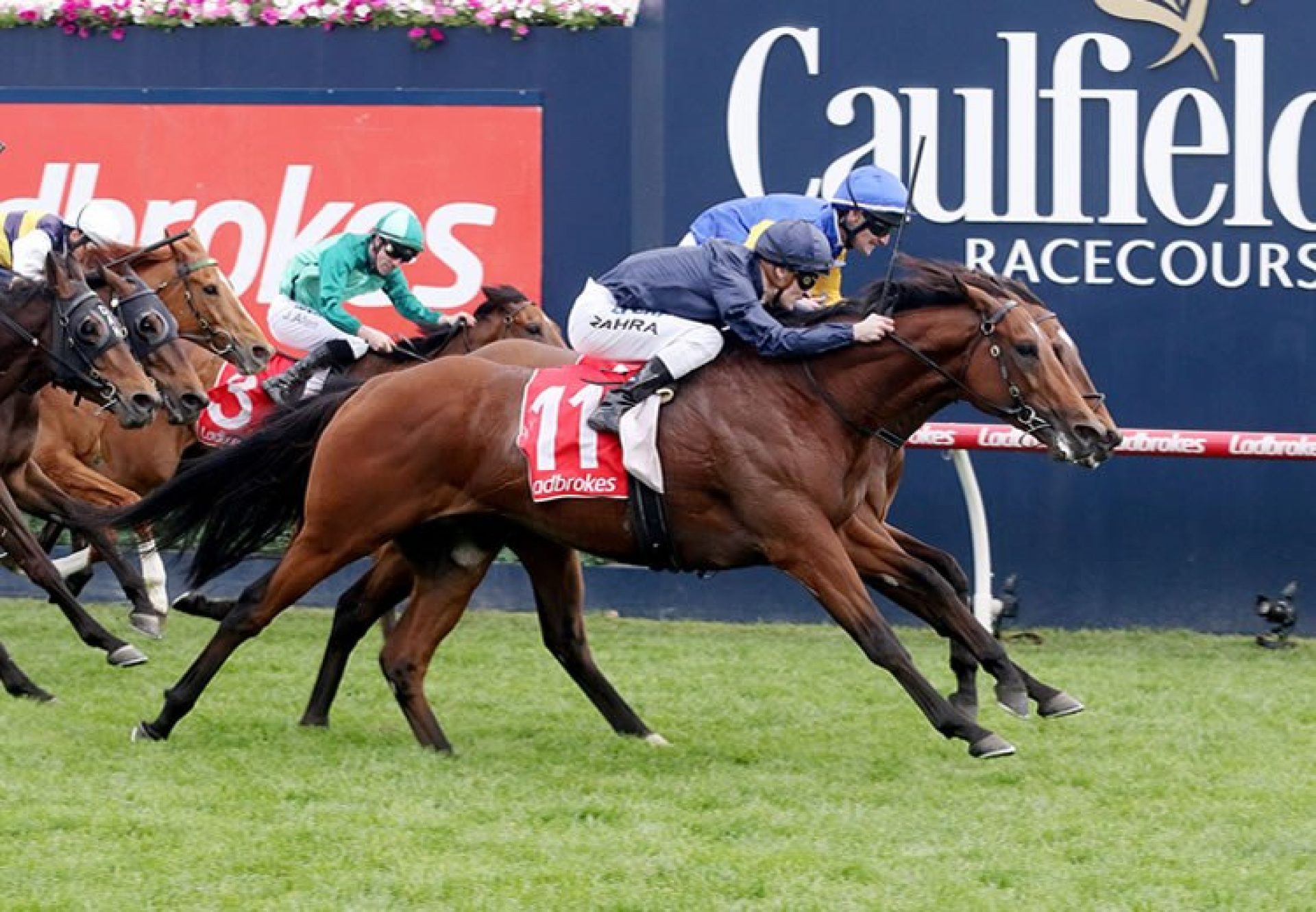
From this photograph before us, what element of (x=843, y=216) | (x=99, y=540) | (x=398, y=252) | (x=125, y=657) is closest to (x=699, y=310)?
(x=843, y=216)

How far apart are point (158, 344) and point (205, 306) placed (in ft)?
3.17

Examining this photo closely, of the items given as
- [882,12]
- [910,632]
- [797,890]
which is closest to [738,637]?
[910,632]

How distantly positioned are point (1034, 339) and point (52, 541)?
17.2 feet

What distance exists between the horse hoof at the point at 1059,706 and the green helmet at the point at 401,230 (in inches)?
124

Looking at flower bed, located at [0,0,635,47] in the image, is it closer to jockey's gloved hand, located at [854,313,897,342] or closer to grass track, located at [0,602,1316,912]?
grass track, located at [0,602,1316,912]

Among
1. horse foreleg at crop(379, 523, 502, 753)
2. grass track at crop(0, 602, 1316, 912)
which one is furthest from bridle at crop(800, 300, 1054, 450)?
horse foreleg at crop(379, 523, 502, 753)

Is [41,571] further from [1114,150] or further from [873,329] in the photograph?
[1114,150]

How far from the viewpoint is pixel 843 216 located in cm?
802

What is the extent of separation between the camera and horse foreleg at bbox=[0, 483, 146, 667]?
332 inches

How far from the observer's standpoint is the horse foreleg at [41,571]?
8445 mm

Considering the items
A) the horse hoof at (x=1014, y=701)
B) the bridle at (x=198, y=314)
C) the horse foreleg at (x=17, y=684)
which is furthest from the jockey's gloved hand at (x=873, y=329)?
the bridle at (x=198, y=314)

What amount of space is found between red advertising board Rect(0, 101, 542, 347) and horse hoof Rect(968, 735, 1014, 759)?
443 cm

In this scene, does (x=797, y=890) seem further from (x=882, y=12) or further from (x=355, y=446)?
(x=882, y=12)

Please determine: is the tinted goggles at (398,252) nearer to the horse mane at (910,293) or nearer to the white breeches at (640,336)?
the white breeches at (640,336)
